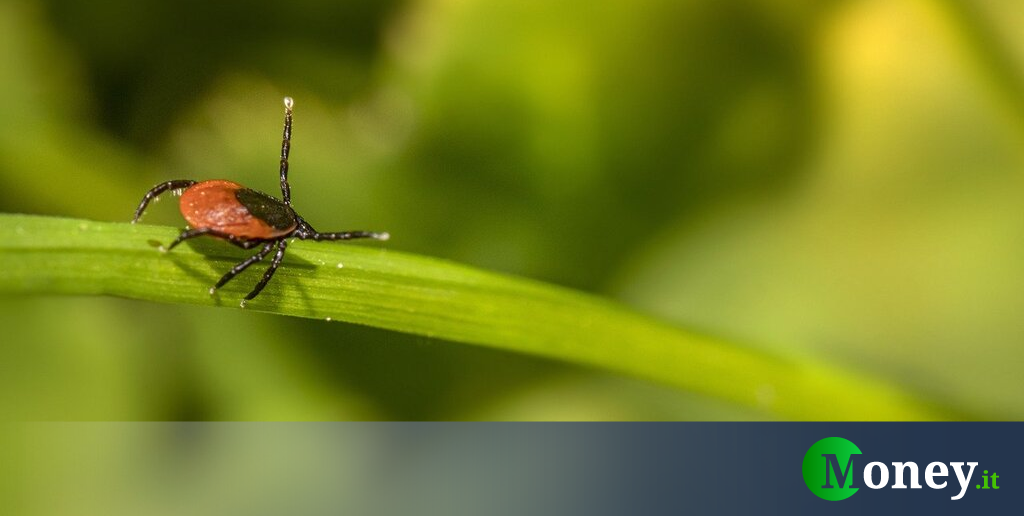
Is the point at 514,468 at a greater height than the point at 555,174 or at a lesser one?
lesser

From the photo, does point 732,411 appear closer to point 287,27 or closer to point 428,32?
point 428,32

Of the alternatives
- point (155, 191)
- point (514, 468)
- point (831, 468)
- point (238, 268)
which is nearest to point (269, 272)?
point (238, 268)

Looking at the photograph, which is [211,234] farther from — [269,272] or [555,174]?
[555,174]

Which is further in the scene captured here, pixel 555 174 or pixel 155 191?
pixel 555 174

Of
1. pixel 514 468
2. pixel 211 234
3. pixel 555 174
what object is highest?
pixel 555 174

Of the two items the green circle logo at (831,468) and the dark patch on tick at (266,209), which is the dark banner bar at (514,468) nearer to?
the green circle logo at (831,468)

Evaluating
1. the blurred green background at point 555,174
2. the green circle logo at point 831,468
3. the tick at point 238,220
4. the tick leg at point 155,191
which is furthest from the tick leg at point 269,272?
the green circle logo at point 831,468

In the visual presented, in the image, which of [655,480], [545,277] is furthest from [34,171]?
[655,480]
